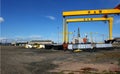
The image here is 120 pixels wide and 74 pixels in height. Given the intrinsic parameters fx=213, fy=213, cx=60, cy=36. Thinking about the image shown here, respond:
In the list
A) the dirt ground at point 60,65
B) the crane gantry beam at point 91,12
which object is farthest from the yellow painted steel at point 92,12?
the dirt ground at point 60,65

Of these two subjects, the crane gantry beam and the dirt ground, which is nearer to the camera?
the dirt ground

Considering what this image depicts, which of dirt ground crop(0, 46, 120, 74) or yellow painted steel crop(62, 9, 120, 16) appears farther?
yellow painted steel crop(62, 9, 120, 16)

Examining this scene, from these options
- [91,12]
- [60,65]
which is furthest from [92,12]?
[60,65]

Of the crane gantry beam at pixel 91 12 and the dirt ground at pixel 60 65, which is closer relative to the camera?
the dirt ground at pixel 60 65

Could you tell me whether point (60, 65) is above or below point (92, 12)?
below

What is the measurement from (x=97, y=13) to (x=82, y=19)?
6.50m

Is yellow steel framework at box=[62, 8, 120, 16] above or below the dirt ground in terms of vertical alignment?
above

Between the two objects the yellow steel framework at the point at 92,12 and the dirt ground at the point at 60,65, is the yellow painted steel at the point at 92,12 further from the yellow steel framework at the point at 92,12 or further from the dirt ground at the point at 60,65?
the dirt ground at the point at 60,65

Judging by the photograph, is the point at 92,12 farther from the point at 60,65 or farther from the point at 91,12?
the point at 60,65

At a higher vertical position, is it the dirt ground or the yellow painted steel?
the yellow painted steel

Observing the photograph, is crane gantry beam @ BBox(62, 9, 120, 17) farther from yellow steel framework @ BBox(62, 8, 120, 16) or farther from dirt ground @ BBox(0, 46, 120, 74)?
dirt ground @ BBox(0, 46, 120, 74)

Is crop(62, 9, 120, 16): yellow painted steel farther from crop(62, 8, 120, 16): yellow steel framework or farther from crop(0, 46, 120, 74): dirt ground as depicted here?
crop(0, 46, 120, 74): dirt ground

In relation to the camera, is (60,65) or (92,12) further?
(92,12)

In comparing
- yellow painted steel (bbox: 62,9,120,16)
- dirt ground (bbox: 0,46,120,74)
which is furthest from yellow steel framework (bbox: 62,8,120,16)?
dirt ground (bbox: 0,46,120,74)
